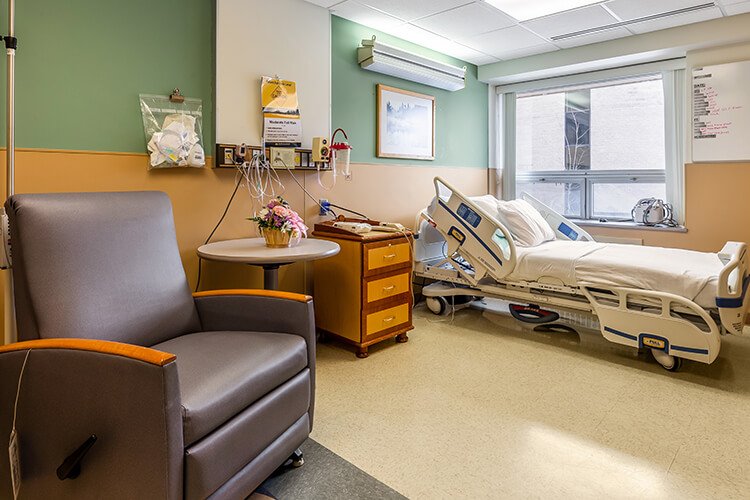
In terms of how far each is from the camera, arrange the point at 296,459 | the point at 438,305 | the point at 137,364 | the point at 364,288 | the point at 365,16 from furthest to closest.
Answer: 1. the point at 438,305
2. the point at 365,16
3. the point at 364,288
4. the point at 296,459
5. the point at 137,364

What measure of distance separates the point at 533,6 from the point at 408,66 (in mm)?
1005

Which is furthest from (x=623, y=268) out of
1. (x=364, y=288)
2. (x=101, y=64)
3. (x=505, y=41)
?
(x=101, y=64)

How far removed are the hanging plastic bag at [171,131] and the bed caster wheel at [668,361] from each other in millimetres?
2893

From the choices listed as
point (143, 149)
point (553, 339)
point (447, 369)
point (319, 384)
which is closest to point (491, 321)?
point (553, 339)

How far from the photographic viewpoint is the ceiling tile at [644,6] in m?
3.11

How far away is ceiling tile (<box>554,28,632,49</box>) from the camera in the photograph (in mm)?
3717

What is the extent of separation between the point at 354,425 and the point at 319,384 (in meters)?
0.48

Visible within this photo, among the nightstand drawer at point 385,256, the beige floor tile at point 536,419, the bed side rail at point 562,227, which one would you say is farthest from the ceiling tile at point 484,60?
the beige floor tile at point 536,419

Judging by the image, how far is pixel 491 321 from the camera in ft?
12.2

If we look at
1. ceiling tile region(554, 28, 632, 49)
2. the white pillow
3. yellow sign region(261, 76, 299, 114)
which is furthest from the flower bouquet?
ceiling tile region(554, 28, 632, 49)

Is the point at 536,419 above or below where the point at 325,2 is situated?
below

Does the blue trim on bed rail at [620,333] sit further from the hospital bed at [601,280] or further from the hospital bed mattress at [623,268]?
the hospital bed mattress at [623,268]

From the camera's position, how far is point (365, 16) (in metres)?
3.39

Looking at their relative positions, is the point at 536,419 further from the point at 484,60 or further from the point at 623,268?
the point at 484,60
